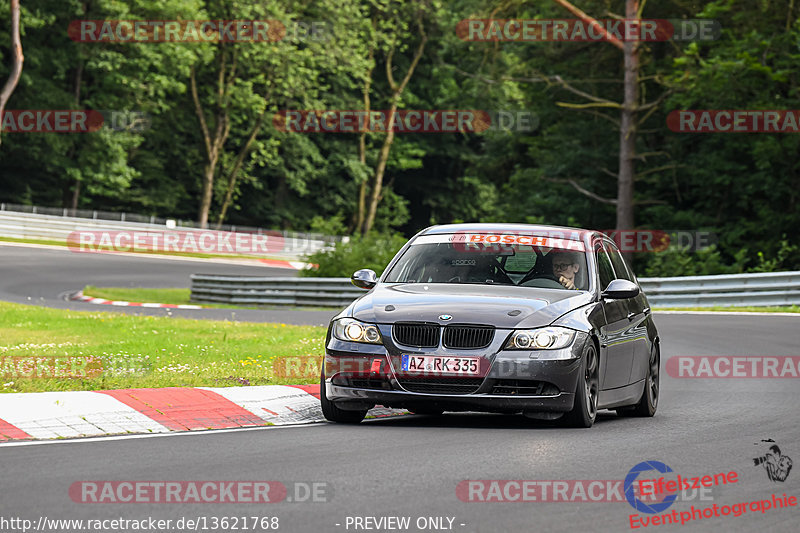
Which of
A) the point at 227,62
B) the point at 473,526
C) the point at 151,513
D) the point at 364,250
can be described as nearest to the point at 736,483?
the point at 473,526

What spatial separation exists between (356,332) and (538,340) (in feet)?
4.44

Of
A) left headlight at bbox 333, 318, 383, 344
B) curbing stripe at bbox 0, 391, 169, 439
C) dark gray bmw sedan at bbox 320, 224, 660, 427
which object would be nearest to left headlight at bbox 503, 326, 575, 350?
dark gray bmw sedan at bbox 320, 224, 660, 427

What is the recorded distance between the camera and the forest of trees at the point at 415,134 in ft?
120

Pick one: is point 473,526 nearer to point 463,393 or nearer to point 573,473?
point 573,473

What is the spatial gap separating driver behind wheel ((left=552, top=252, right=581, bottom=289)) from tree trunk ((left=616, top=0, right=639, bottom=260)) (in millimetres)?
27188

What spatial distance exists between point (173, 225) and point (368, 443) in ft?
154

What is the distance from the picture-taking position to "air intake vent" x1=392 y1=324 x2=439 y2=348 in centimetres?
962

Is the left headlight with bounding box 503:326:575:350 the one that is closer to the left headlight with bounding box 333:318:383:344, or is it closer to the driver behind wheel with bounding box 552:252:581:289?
the left headlight with bounding box 333:318:383:344

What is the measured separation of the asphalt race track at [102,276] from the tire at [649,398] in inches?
522

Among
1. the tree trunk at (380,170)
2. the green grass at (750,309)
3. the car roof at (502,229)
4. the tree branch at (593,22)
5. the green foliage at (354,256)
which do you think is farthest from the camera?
the tree trunk at (380,170)

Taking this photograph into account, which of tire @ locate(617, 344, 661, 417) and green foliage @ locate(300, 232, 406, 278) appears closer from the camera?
tire @ locate(617, 344, 661, 417)

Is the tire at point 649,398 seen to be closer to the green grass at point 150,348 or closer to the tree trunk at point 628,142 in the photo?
the green grass at point 150,348

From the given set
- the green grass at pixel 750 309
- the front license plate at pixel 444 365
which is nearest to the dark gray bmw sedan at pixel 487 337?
the front license plate at pixel 444 365

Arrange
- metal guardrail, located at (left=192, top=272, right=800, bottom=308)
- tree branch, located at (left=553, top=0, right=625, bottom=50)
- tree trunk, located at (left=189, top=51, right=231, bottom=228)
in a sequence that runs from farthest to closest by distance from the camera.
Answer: tree trunk, located at (left=189, top=51, right=231, bottom=228) < tree branch, located at (left=553, top=0, right=625, bottom=50) < metal guardrail, located at (left=192, top=272, right=800, bottom=308)
